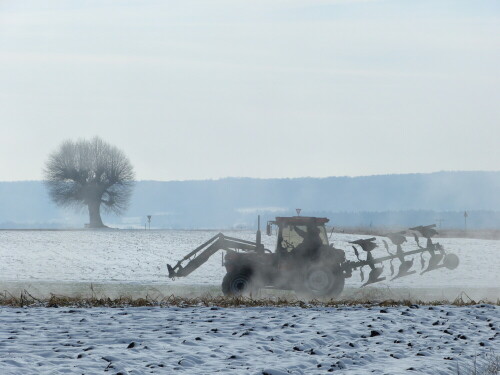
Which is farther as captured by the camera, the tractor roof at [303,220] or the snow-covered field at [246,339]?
the tractor roof at [303,220]

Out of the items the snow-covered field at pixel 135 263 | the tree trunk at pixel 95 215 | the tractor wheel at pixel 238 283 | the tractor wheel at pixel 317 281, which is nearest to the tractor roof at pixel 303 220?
the tractor wheel at pixel 317 281

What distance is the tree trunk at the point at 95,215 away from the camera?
8275 cm

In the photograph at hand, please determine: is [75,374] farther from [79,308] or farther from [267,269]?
[267,269]

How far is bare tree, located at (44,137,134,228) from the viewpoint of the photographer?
8338 cm

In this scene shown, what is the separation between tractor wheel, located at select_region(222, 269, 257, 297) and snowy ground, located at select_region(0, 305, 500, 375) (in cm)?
442

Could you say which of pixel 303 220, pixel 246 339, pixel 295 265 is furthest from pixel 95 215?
pixel 246 339

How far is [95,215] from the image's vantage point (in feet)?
273

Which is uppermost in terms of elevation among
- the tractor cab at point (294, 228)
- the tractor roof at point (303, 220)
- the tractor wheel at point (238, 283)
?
the tractor roof at point (303, 220)

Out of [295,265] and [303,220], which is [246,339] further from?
[303,220]

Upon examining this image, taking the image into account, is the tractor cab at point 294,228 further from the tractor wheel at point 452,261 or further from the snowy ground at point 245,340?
the snowy ground at point 245,340

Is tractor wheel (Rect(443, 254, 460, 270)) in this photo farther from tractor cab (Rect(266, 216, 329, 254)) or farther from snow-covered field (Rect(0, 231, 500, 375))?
snow-covered field (Rect(0, 231, 500, 375))

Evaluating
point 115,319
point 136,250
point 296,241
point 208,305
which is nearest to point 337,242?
point 136,250

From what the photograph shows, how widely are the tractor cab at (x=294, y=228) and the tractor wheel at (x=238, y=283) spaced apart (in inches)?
36.6

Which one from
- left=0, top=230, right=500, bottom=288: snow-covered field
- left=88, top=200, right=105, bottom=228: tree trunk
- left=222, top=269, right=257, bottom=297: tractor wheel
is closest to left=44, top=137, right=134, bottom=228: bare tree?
left=88, top=200, right=105, bottom=228: tree trunk
